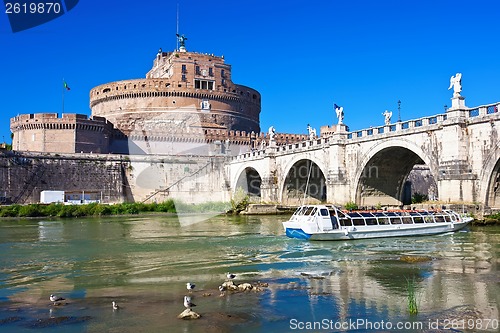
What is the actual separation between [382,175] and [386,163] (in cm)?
109

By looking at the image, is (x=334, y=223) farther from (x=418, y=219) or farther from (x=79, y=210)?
(x=79, y=210)

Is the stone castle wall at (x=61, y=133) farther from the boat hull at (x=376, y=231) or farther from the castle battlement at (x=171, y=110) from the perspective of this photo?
the boat hull at (x=376, y=231)

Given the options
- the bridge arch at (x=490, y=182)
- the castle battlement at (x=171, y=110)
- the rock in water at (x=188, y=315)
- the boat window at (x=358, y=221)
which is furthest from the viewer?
the castle battlement at (x=171, y=110)

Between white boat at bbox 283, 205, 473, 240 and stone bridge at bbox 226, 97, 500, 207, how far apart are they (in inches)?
89.5

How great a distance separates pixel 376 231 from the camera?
23000 mm

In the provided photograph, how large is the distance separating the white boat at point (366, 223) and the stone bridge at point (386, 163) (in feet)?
7.46

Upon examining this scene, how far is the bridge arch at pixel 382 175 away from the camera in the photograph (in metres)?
33.8

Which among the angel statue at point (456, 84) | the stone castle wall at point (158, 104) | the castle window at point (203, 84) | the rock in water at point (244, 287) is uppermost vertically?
the castle window at point (203, 84)

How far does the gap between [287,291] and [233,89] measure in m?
64.7

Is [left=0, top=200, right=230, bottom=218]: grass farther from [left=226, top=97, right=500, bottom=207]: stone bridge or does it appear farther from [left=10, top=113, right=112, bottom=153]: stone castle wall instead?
[left=10, top=113, right=112, bottom=153]: stone castle wall

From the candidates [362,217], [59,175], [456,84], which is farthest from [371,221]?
[59,175]

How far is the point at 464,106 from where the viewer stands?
86.0 ft

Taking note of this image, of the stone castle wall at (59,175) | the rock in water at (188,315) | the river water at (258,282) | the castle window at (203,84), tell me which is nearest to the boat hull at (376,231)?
the river water at (258,282)

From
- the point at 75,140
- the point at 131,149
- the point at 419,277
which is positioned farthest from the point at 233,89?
the point at 419,277
